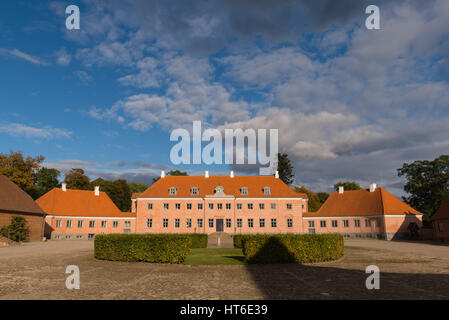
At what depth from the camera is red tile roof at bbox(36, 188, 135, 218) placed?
1881 inches

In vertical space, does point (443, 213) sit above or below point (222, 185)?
below

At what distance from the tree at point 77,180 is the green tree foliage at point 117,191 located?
2.93m

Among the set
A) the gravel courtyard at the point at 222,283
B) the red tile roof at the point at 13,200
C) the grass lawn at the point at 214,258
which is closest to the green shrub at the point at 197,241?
the grass lawn at the point at 214,258

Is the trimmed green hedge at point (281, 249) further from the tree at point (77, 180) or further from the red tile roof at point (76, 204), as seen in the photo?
the tree at point (77, 180)

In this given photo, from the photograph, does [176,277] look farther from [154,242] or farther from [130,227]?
[130,227]

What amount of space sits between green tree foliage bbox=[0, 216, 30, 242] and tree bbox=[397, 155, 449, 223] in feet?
187

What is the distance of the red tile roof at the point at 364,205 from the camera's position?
45.9 metres

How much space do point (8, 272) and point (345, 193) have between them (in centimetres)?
5048

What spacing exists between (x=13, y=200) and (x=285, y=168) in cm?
5589

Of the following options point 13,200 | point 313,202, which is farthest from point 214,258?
point 313,202

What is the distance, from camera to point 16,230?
3428 centimetres

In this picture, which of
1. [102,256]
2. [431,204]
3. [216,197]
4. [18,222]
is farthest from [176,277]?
[431,204]

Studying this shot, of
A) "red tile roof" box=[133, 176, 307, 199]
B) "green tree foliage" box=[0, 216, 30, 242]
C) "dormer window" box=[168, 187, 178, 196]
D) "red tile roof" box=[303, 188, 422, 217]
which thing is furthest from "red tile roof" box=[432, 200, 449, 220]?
"green tree foliage" box=[0, 216, 30, 242]

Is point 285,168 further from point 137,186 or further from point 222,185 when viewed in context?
point 137,186
